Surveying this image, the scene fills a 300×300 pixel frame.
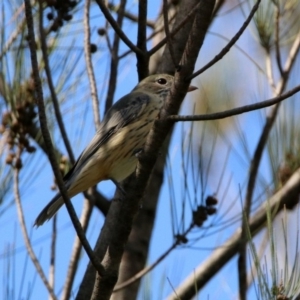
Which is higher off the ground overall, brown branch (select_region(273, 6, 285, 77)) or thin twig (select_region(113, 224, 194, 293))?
brown branch (select_region(273, 6, 285, 77))

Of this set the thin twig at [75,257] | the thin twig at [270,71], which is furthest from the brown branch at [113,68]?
the thin twig at [270,71]

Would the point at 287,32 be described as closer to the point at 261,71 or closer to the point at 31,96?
the point at 261,71

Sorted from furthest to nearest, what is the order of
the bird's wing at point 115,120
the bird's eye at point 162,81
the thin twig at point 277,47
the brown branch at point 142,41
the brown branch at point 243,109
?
the bird's eye at point 162,81, the bird's wing at point 115,120, the thin twig at point 277,47, the brown branch at point 142,41, the brown branch at point 243,109

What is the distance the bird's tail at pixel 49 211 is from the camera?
3.83 m

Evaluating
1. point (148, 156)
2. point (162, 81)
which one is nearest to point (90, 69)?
point (162, 81)

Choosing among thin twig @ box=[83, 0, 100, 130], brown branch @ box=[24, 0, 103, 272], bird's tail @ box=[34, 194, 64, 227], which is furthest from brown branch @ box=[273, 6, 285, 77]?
brown branch @ box=[24, 0, 103, 272]

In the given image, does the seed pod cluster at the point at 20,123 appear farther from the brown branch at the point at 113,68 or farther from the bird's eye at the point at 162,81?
the bird's eye at the point at 162,81

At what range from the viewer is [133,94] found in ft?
15.8

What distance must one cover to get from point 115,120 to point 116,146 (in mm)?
160

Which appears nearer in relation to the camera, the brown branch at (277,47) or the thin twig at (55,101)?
the thin twig at (55,101)

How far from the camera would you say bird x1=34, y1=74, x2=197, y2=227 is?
4.21 m

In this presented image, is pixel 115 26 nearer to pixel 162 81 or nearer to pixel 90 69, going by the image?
pixel 90 69

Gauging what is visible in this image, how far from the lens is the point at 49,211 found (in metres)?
3.83

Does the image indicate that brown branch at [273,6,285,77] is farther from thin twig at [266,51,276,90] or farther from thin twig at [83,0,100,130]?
thin twig at [83,0,100,130]
